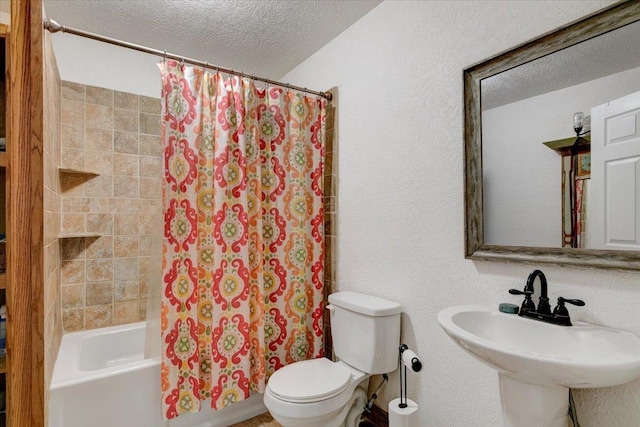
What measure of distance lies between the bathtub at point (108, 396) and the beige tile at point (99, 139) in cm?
127

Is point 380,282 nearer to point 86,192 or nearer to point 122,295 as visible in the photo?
point 122,295

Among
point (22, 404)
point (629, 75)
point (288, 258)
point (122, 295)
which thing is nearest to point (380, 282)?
point (288, 258)

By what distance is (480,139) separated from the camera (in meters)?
1.44

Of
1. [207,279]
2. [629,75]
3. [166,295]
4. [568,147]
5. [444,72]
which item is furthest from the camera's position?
[207,279]

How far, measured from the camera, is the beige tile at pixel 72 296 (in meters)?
2.23

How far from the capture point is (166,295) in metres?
1.75

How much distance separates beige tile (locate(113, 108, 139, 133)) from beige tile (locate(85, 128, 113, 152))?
0.07 m

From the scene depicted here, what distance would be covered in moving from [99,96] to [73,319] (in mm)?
1537

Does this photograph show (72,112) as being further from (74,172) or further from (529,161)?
(529,161)

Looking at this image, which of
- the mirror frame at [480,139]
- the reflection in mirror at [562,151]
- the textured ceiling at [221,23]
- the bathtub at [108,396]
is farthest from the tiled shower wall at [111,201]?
the reflection in mirror at [562,151]

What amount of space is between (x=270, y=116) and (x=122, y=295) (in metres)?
1.66

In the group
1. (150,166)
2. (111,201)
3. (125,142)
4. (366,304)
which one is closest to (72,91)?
(125,142)

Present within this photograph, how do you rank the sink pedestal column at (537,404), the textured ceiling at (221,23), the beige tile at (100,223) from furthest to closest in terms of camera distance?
the beige tile at (100,223) → the textured ceiling at (221,23) → the sink pedestal column at (537,404)

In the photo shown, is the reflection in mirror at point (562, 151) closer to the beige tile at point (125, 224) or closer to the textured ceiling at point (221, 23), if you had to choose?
the textured ceiling at point (221, 23)
